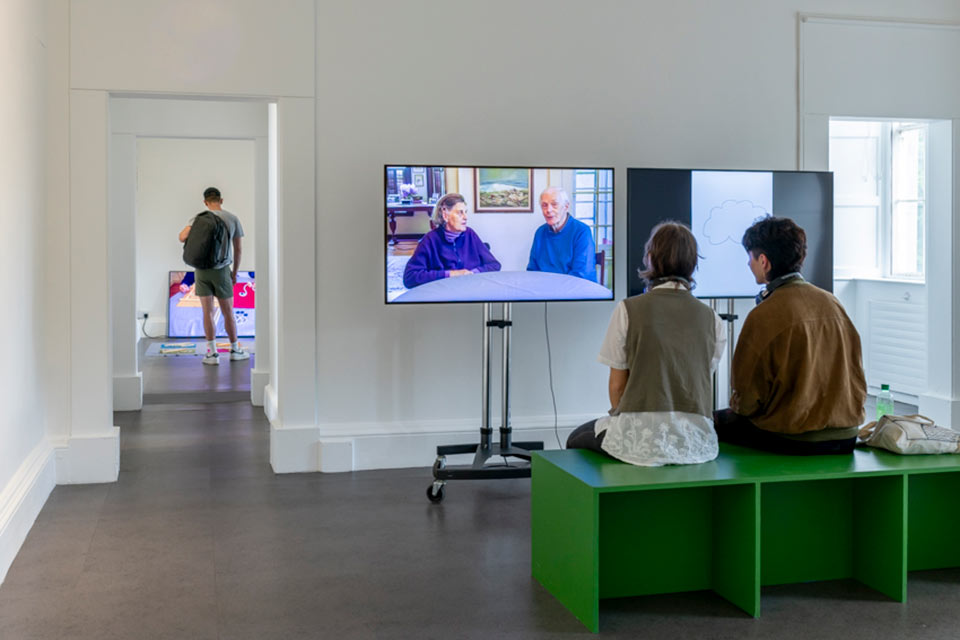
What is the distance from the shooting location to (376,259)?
523cm

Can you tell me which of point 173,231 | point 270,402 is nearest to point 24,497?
point 270,402

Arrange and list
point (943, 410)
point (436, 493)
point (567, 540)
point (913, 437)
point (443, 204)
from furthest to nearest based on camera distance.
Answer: point (943, 410), point (443, 204), point (436, 493), point (913, 437), point (567, 540)

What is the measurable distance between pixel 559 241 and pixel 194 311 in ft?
26.6

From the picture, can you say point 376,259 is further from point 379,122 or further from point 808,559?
point 808,559

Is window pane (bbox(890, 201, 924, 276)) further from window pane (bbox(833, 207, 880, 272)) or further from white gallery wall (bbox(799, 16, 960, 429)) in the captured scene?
white gallery wall (bbox(799, 16, 960, 429))

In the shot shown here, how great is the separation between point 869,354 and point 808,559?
4.42 m

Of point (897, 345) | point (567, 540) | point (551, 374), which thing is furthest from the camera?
point (897, 345)

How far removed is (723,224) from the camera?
17.0ft

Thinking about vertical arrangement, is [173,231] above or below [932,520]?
above

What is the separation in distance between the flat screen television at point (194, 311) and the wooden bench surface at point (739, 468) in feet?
29.9

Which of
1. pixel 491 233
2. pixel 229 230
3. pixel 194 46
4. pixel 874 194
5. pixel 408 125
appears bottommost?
pixel 491 233

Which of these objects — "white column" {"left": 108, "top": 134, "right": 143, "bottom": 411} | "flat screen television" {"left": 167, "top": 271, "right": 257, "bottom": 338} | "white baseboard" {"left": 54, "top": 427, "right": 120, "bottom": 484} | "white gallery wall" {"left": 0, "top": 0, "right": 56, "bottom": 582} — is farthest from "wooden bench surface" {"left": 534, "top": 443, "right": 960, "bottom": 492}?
"flat screen television" {"left": 167, "top": 271, "right": 257, "bottom": 338}

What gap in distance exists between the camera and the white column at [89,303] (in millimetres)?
4855

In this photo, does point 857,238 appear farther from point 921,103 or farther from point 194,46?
point 194,46
